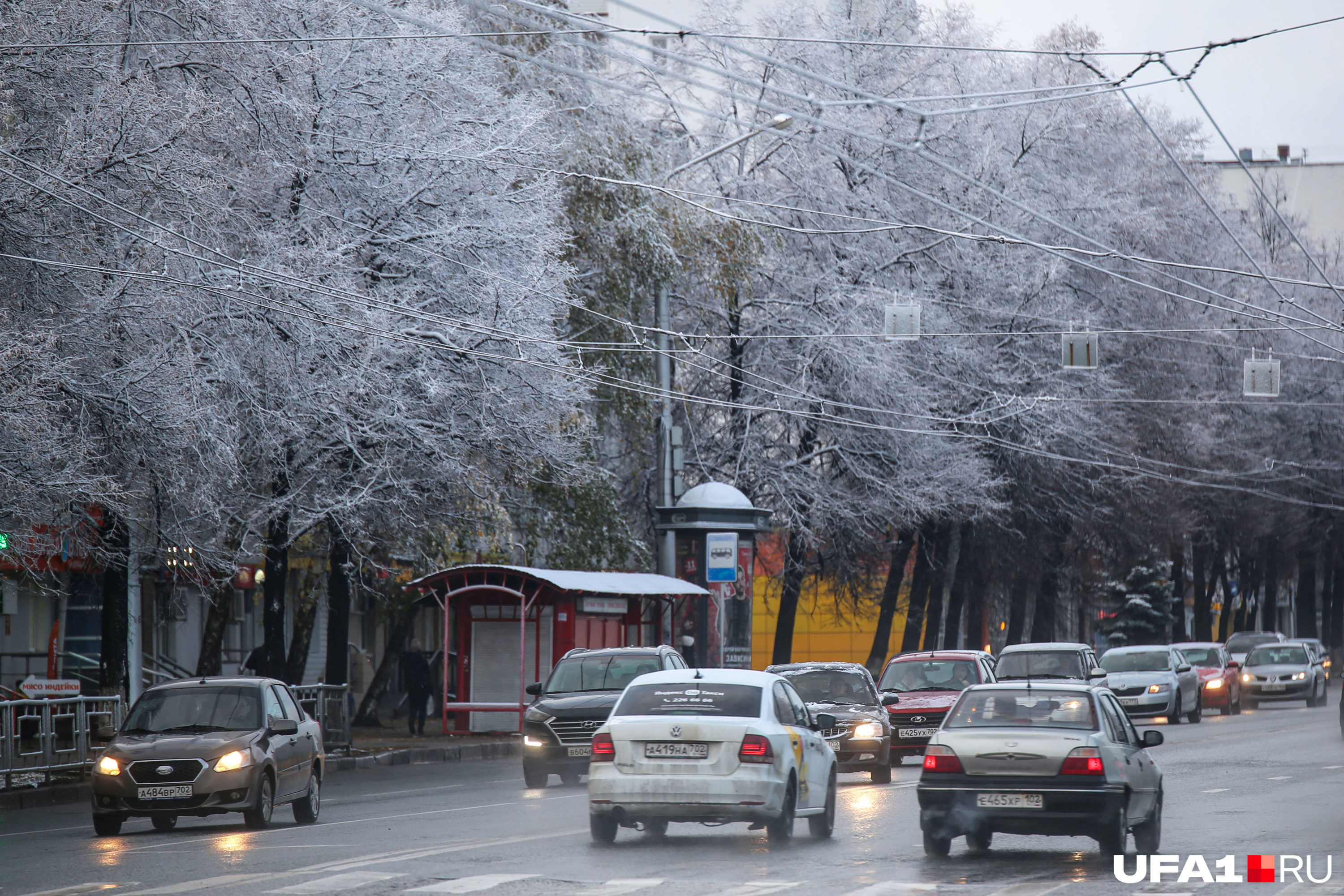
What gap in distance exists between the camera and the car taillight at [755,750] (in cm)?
1351

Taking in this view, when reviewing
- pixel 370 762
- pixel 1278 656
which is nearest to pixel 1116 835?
pixel 370 762

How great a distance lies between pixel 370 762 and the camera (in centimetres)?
2706

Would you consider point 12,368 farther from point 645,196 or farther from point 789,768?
point 645,196

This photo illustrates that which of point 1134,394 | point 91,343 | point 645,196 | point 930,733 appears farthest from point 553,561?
point 1134,394

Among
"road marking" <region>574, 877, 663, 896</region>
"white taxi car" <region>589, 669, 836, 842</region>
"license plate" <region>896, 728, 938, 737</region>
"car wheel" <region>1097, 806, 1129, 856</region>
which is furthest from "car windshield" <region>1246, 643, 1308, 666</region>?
"road marking" <region>574, 877, 663, 896</region>

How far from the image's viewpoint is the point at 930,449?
1485 inches

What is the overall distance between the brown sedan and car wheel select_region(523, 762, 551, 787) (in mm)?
4138

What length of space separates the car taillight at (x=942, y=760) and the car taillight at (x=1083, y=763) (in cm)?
78

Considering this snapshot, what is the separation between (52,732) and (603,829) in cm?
995

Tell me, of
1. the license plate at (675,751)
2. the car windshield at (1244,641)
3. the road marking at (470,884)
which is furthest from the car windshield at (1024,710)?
the car windshield at (1244,641)

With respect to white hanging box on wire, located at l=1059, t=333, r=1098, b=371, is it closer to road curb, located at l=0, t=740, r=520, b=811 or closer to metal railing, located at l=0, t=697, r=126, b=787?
road curb, located at l=0, t=740, r=520, b=811

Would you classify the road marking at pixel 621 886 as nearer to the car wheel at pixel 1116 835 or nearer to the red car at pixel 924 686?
the car wheel at pixel 1116 835

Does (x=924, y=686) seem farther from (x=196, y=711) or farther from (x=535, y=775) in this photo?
(x=196, y=711)

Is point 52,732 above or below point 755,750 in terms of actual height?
below
